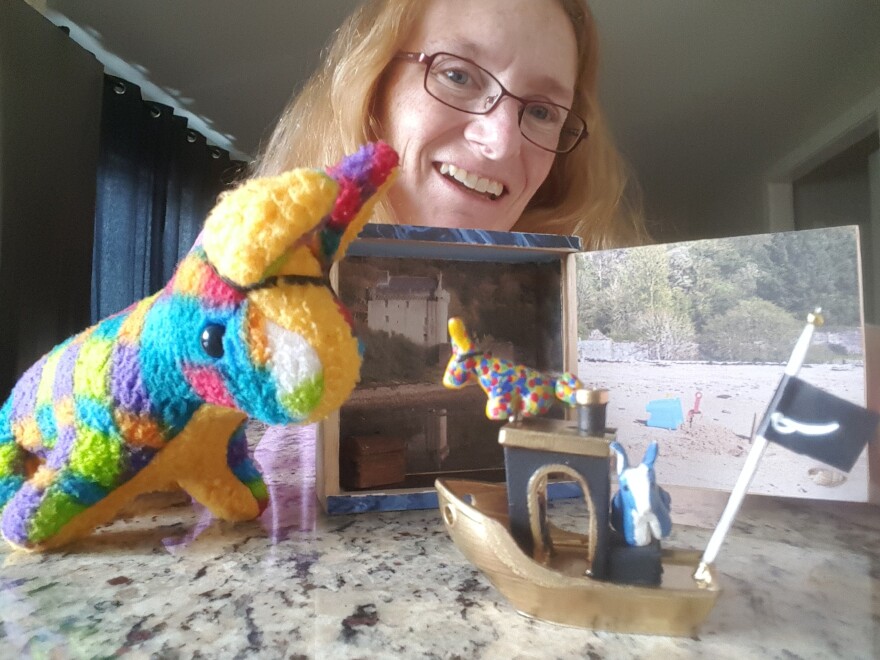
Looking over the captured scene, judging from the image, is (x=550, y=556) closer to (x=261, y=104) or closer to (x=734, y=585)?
(x=734, y=585)

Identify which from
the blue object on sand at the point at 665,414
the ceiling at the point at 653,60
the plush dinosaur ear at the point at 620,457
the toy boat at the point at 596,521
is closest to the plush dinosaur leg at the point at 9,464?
the toy boat at the point at 596,521

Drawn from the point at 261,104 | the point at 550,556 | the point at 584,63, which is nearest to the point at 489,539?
the point at 550,556

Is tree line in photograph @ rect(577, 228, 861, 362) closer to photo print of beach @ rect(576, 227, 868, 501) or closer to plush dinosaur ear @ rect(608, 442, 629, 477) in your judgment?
photo print of beach @ rect(576, 227, 868, 501)

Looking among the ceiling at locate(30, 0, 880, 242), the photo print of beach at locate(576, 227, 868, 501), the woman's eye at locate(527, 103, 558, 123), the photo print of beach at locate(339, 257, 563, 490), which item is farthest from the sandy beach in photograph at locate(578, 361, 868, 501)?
the ceiling at locate(30, 0, 880, 242)

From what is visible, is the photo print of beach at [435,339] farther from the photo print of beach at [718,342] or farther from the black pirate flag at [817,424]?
the black pirate flag at [817,424]

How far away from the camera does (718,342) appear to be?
0.61 metres

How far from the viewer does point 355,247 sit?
0.63 m

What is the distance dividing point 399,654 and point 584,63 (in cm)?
98

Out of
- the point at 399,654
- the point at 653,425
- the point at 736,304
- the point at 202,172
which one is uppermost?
the point at 202,172

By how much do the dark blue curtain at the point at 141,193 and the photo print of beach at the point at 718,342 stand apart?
165 centimetres

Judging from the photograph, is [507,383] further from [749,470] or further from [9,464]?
[9,464]

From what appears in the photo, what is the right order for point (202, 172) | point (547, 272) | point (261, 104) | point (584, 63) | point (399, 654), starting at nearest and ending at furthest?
point (399, 654), point (547, 272), point (584, 63), point (261, 104), point (202, 172)

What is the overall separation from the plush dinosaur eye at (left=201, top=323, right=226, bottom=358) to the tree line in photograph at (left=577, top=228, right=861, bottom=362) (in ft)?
1.35

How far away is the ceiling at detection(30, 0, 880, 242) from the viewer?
1.36 metres
